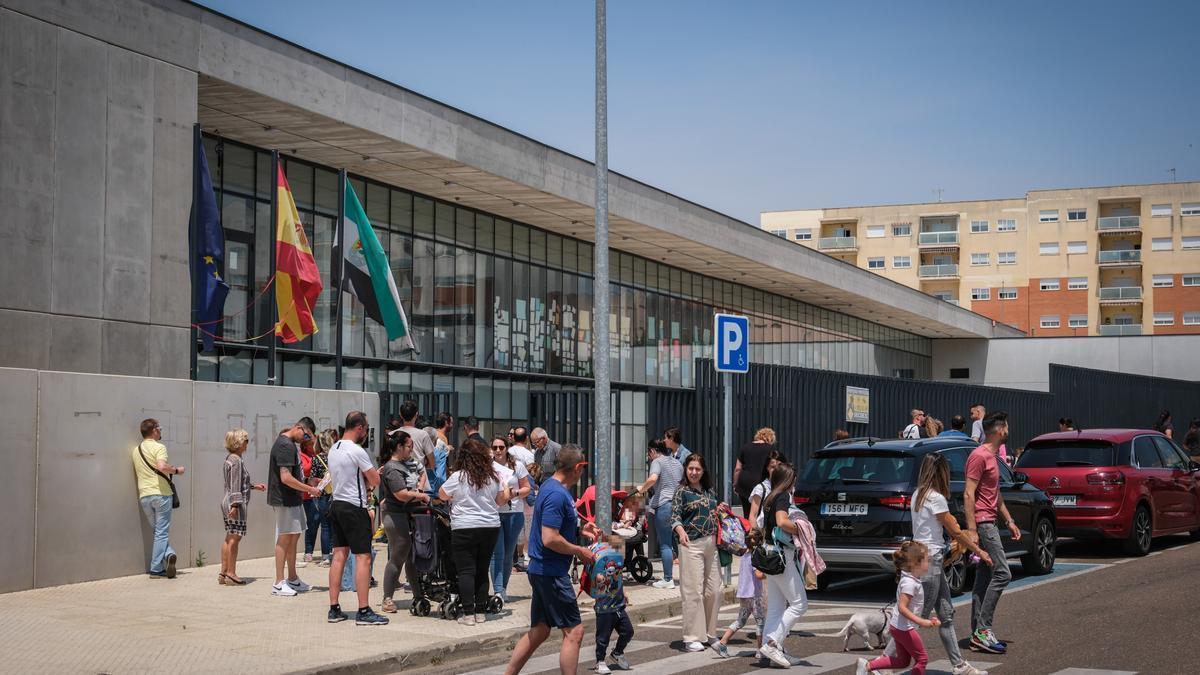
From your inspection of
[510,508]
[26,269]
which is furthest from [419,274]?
[510,508]

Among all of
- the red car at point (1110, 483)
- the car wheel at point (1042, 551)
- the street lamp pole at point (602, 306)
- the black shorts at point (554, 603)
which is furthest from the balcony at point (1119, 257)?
the black shorts at point (554, 603)

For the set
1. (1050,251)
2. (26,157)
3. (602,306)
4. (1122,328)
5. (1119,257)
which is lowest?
(602,306)

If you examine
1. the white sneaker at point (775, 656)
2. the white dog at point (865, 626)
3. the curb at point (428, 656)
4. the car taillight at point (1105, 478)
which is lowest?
the curb at point (428, 656)

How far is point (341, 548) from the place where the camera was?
39.0 ft

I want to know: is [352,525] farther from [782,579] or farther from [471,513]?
[782,579]

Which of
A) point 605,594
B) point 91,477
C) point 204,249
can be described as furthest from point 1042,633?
point 204,249

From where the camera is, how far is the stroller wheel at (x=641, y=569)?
15234 mm

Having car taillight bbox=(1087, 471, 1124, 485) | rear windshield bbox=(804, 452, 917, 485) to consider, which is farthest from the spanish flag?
car taillight bbox=(1087, 471, 1124, 485)

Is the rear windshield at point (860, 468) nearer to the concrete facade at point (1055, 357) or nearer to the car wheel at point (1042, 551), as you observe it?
the car wheel at point (1042, 551)

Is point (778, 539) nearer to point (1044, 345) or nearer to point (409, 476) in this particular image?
point (409, 476)

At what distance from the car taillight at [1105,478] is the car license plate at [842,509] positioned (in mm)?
5523

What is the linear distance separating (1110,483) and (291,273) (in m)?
12.6

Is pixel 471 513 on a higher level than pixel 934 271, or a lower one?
lower

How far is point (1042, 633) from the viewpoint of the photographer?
11266 millimetres
